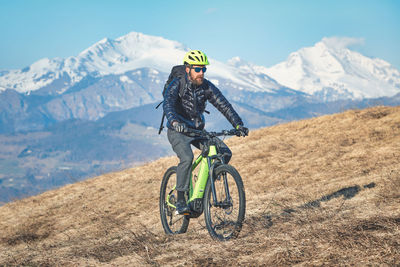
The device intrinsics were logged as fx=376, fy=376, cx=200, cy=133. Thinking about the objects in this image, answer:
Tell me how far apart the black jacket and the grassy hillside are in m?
2.21

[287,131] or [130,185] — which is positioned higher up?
[287,131]

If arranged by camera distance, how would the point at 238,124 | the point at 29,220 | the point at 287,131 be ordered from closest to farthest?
the point at 238,124, the point at 29,220, the point at 287,131

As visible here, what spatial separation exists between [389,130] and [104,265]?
44.9ft

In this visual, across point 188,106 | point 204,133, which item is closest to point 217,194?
point 204,133

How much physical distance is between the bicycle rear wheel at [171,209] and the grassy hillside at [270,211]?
0.35 metres

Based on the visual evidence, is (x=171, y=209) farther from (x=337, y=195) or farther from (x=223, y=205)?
(x=337, y=195)

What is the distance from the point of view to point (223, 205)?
21.8 feet

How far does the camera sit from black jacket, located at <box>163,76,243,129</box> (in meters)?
7.57

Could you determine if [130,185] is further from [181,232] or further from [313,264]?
[313,264]

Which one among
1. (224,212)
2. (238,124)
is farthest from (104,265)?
(238,124)

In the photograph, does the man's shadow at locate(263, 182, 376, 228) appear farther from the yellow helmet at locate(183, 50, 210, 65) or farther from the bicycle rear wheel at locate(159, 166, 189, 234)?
the yellow helmet at locate(183, 50, 210, 65)

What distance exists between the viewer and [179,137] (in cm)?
756

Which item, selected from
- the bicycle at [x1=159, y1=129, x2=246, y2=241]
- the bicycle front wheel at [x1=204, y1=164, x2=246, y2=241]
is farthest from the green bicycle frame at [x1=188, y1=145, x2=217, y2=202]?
the bicycle front wheel at [x1=204, y1=164, x2=246, y2=241]

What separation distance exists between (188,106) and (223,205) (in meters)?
2.19
